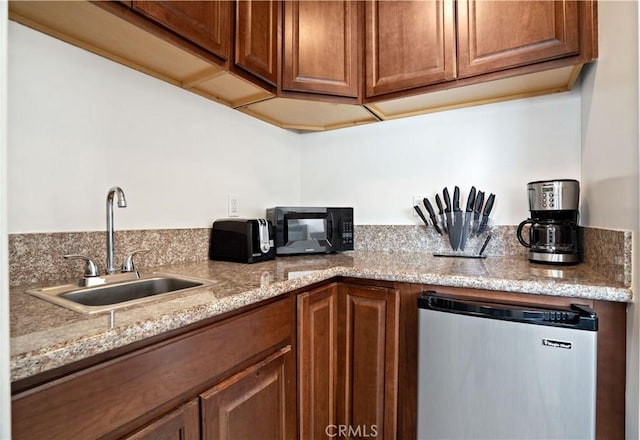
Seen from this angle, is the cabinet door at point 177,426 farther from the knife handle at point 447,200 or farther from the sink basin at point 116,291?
the knife handle at point 447,200

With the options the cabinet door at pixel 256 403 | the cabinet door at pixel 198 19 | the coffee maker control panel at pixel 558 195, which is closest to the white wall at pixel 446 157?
the coffee maker control panel at pixel 558 195

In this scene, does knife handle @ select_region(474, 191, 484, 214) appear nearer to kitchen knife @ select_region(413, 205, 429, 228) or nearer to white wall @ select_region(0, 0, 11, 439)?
kitchen knife @ select_region(413, 205, 429, 228)

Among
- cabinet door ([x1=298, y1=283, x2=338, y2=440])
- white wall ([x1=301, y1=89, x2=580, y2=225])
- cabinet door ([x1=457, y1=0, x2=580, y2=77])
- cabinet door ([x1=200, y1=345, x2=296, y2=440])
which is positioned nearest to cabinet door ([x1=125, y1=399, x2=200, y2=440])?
cabinet door ([x1=200, y1=345, x2=296, y2=440])

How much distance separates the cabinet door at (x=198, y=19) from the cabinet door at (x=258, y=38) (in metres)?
0.05

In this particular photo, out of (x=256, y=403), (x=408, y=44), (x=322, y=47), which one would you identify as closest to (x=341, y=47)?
(x=322, y=47)

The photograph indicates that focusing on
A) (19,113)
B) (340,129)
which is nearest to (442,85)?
(340,129)

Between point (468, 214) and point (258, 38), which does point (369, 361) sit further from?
point (258, 38)

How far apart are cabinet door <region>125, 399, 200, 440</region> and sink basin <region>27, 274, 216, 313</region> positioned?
26 centimetres

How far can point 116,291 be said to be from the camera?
1035mm

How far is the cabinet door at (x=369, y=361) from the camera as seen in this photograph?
3.95 ft

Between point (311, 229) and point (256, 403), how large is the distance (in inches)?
34.7

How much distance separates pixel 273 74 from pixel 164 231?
0.82m

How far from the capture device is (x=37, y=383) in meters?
0.51

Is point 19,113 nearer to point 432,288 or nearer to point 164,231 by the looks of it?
point 164,231
